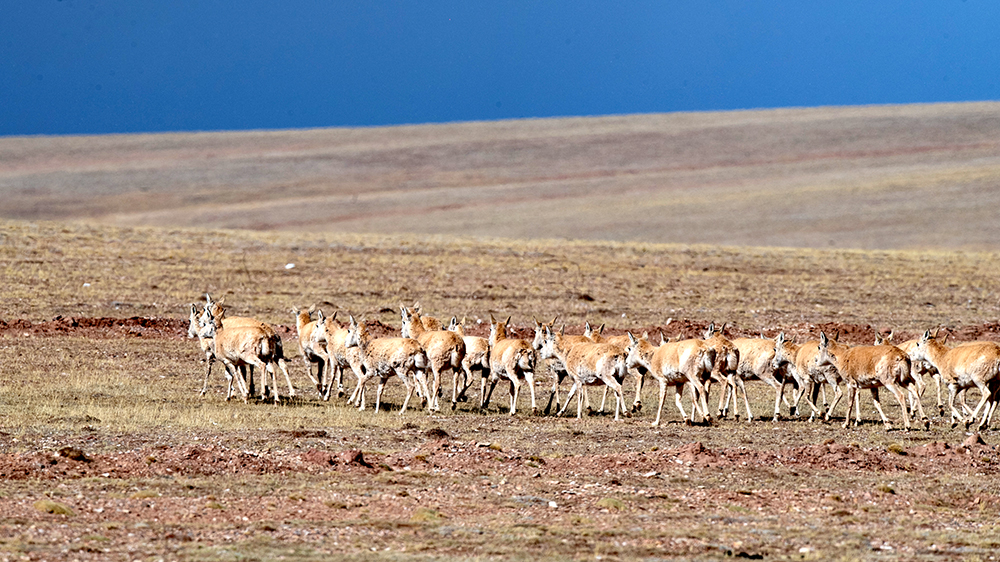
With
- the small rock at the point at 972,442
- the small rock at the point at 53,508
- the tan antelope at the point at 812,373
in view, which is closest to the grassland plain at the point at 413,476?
the small rock at the point at 53,508

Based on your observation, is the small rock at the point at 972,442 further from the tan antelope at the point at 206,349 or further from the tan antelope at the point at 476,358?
the tan antelope at the point at 206,349

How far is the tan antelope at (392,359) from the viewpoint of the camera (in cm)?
1997

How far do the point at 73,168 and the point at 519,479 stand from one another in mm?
108510

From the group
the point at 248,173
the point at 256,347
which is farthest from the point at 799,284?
the point at 248,173

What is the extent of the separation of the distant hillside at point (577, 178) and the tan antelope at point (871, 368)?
54.4 metres

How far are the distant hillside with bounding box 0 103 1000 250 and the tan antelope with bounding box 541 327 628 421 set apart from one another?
54449mm

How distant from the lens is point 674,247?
202ft

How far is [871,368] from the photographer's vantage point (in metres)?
19.1

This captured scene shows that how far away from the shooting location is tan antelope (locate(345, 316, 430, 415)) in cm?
1997

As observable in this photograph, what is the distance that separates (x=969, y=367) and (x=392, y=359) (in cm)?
922

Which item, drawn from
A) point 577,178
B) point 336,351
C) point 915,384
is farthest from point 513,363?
point 577,178

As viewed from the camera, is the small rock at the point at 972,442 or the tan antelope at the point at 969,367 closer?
the small rock at the point at 972,442

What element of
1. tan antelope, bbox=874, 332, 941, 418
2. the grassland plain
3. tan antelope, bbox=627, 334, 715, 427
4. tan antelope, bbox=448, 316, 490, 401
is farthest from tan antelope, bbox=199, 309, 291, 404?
tan antelope, bbox=874, 332, 941, 418

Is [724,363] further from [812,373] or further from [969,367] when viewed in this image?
[969,367]
